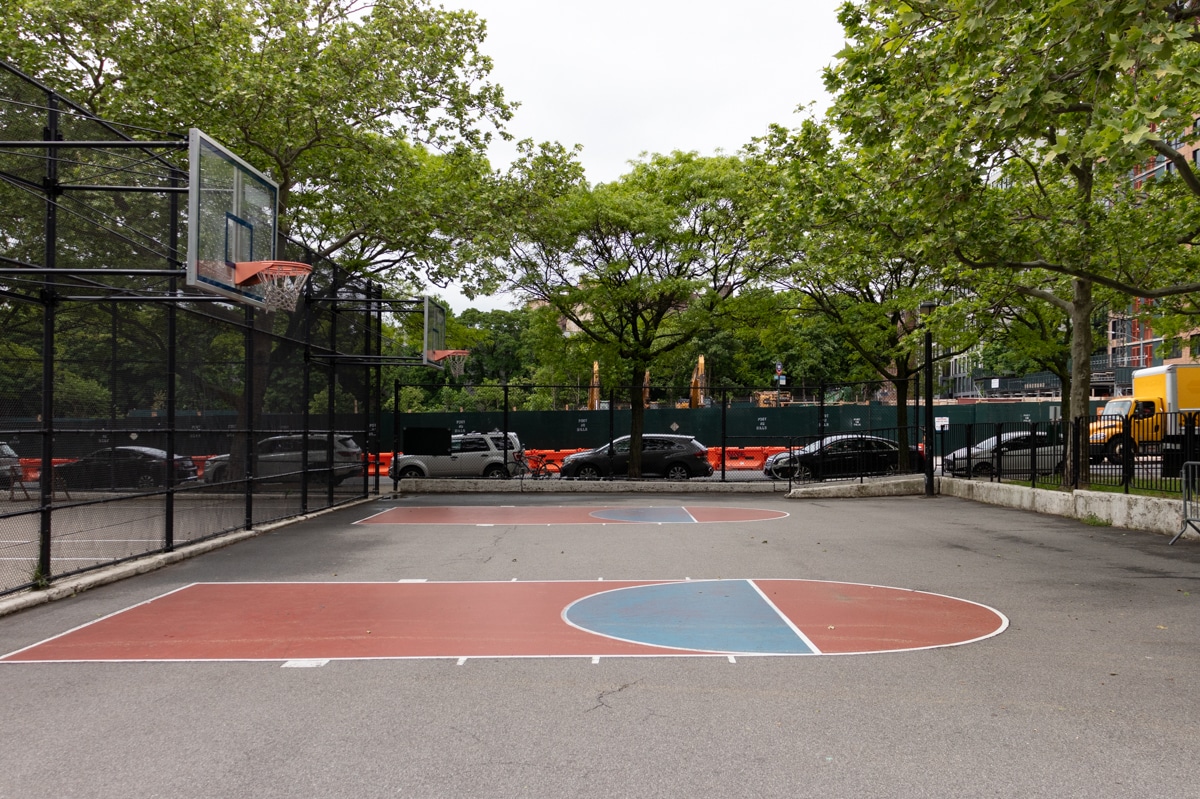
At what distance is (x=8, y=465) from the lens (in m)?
9.61

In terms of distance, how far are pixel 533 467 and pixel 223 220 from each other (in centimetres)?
2003

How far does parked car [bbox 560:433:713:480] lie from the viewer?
28.6m

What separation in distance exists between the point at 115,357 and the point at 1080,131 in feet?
50.1

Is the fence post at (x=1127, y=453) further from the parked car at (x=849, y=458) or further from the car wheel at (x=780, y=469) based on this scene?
the car wheel at (x=780, y=469)

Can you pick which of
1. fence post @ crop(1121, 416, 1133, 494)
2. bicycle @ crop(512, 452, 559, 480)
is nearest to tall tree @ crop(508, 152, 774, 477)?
bicycle @ crop(512, 452, 559, 480)

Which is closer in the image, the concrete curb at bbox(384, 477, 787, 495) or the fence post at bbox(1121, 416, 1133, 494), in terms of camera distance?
the fence post at bbox(1121, 416, 1133, 494)

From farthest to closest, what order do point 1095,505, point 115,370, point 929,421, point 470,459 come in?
point 470,459 < point 929,421 < point 1095,505 < point 115,370

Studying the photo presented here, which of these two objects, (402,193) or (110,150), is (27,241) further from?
(402,193)

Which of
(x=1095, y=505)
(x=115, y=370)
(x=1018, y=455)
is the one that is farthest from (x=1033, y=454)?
(x=115, y=370)

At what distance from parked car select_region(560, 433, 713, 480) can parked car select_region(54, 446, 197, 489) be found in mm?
16260

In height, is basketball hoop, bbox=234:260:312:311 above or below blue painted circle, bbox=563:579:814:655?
above

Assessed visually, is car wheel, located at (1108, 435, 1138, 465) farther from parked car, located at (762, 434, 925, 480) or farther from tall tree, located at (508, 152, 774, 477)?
tall tree, located at (508, 152, 774, 477)

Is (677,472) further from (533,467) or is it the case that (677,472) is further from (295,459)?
(295,459)

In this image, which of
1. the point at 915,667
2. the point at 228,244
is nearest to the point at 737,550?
the point at 915,667
